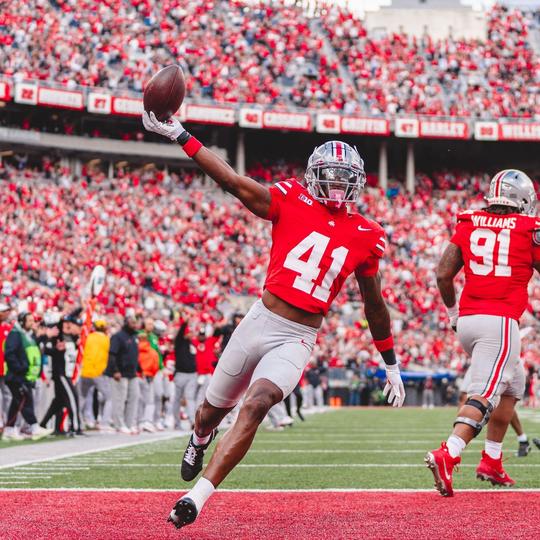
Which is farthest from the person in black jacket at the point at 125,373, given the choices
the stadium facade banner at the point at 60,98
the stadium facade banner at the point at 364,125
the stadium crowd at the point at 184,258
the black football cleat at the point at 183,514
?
the stadium facade banner at the point at 364,125

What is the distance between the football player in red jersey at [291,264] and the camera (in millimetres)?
5031

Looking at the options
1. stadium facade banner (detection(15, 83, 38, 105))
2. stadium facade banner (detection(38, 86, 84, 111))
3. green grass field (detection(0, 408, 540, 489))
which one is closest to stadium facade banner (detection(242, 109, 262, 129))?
stadium facade banner (detection(38, 86, 84, 111))

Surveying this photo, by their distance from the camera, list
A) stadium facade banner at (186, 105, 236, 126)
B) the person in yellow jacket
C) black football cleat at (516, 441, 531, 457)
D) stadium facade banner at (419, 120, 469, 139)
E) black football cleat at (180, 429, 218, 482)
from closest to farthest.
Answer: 1. black football cleat at (180, 429, 218, 482)
2. black football cleat at (516, 441, 531, 457)
3. the person in yellow jacket
4. stadium facade banner at (186, 105, 236, 126)
5. stadium facade banner at (419, 120, 469, 139)

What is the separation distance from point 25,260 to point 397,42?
21.7m

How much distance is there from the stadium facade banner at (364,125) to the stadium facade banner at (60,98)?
395 inches

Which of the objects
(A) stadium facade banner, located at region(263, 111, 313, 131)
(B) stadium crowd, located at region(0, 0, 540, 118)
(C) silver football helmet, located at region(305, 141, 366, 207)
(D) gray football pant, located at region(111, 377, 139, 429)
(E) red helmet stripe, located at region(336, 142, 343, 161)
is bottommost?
(D) gray football pant, located at region(111, 377, 139, 429)

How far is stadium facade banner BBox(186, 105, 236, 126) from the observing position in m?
37.0

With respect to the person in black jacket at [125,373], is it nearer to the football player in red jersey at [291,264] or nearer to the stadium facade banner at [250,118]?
the football player in red jersey at [291,264]

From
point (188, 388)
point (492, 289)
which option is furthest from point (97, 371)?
point (492, 289)

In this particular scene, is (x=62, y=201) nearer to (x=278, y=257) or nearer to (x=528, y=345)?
(x=528, y=345)

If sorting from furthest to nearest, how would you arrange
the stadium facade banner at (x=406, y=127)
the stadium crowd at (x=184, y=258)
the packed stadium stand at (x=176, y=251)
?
the stadium facade banner at (x=406, y=127) → the packed stadium stand at (x=176, y=251) → the stadium crowd at (x=184, y=258)

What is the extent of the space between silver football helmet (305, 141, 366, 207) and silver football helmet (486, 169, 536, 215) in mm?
1749

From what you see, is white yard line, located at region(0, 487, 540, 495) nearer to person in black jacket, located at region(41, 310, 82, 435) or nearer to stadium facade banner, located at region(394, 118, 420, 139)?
person in black jacket, located at region(41, 310, 82, 435)

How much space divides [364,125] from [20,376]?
2810 cm
